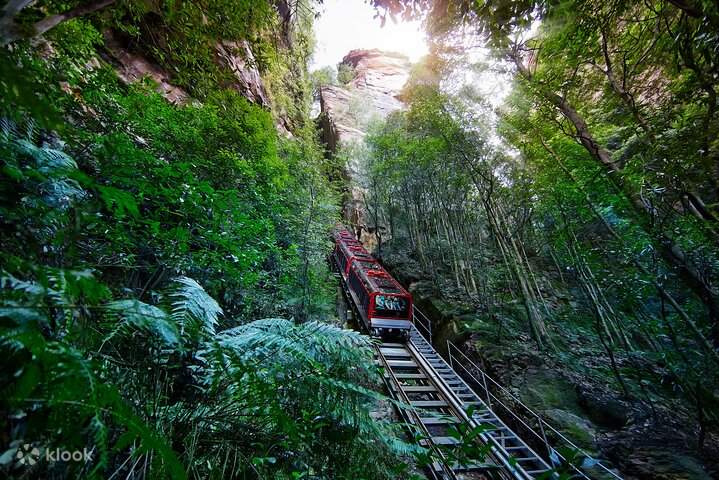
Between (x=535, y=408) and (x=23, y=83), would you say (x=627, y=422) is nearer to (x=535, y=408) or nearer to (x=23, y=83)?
(x=535, y=408)

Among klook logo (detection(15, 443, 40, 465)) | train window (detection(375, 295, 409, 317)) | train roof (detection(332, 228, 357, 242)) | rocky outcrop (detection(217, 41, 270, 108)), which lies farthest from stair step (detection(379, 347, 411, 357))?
rocky outcrop (detection(217, 41, 270, 108))

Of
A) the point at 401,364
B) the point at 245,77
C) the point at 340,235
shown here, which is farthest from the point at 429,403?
the point at 340,235

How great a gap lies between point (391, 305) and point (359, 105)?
78.3 feet

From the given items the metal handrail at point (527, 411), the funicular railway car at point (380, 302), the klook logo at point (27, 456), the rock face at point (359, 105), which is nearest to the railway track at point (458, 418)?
the metal handrail at point (527, 411)

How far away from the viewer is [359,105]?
26797mm

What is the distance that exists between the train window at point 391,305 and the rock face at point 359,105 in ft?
34.5

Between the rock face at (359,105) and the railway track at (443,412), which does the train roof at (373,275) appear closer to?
the railway track at (443,412)

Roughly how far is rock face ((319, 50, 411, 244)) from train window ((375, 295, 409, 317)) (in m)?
10.5

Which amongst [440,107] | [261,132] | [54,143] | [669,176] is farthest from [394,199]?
[54,143]

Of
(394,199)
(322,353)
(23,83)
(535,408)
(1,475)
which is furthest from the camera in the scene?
(394,199)

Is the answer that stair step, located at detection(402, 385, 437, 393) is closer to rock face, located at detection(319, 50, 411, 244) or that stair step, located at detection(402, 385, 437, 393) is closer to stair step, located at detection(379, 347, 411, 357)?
stair step, located at detection(379, 347, 411, 357)

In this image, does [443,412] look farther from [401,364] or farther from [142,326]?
[142,326]

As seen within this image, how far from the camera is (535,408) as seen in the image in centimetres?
574

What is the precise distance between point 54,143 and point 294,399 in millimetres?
3999
